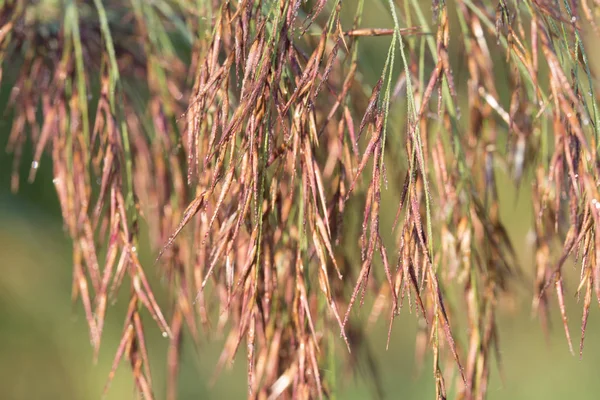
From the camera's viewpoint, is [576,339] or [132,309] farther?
Answer: [576,339]

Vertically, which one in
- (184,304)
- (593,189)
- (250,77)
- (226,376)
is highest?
(250,77)

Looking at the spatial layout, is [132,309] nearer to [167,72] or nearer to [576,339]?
[167,72]

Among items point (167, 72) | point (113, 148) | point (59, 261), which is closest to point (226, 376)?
point (59, 261)

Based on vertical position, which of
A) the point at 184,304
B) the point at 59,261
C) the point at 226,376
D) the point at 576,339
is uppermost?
the point at 184,304

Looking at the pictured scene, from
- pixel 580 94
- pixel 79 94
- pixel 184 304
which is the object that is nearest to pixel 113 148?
pixel 79 94

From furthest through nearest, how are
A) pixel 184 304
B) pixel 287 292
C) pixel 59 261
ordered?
pixel 59 261, pixel 184 304, pixel 287 292

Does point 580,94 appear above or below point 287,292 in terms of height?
above

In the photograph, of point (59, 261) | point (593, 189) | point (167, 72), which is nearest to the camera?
point (593, 189)

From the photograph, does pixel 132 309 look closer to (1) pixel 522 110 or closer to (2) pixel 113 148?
(2) pixel 113 148

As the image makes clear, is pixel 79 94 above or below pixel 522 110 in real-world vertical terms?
above
